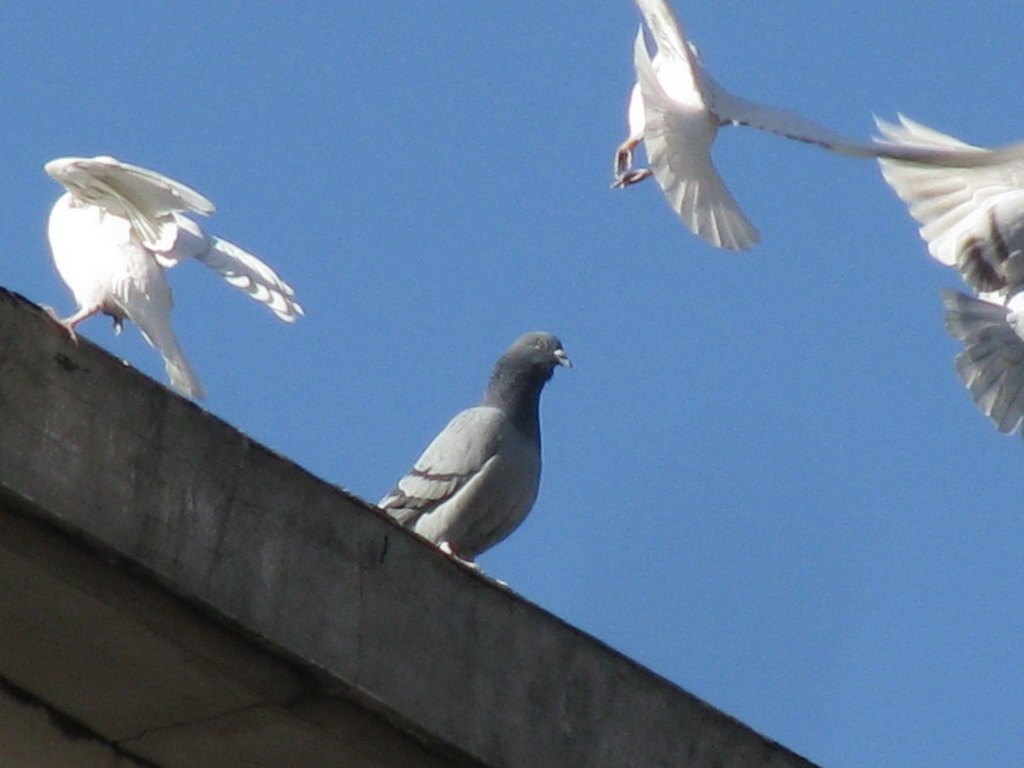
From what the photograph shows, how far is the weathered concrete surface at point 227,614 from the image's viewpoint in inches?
213

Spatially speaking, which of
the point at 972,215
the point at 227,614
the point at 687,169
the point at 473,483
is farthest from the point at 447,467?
the point at 227,614

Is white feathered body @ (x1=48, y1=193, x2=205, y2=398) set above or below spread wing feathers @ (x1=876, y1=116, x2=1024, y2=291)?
below

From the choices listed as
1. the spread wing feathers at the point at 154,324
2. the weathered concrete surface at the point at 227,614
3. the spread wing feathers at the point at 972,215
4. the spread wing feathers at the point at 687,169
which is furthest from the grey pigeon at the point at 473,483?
the weathered concrete surface at the point at 227,614

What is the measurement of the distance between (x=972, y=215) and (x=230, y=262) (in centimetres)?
489

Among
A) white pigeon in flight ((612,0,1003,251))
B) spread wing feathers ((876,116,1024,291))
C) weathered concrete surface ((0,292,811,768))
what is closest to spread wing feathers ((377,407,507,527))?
white pigeon in flight ((612,0,1003,251))

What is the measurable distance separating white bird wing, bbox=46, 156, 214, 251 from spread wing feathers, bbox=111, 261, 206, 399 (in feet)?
0.66

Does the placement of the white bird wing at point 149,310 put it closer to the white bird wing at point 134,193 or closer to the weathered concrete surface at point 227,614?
the white bird wing at point 134,193

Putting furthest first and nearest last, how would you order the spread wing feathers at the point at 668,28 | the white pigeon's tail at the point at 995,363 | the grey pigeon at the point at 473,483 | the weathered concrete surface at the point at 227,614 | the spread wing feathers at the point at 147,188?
the white pigeon's tail at the point at 995,363, the grey pigeon at the point at 473,483, the spread wing feathers at the point at 668,28, the spread wing feathers at the point at 147,188, the weathered concrete surface at the point at 227,614

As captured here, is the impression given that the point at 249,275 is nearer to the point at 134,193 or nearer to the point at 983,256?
the point at 134,193

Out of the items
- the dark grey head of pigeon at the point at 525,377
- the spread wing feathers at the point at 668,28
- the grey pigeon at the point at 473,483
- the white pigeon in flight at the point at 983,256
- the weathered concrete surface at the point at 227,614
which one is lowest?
the weathered concrete surface at the point at 227,614

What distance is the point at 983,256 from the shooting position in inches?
491

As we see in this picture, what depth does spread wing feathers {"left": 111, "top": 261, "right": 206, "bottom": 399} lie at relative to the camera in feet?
29.7

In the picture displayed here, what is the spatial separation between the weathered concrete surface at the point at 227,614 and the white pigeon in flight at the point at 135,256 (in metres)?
3.00

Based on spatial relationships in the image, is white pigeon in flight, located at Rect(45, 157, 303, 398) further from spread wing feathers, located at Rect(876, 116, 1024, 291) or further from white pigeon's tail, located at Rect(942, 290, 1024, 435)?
white pigeon's tail, located at Rect(942, 290, 1024, 435)
